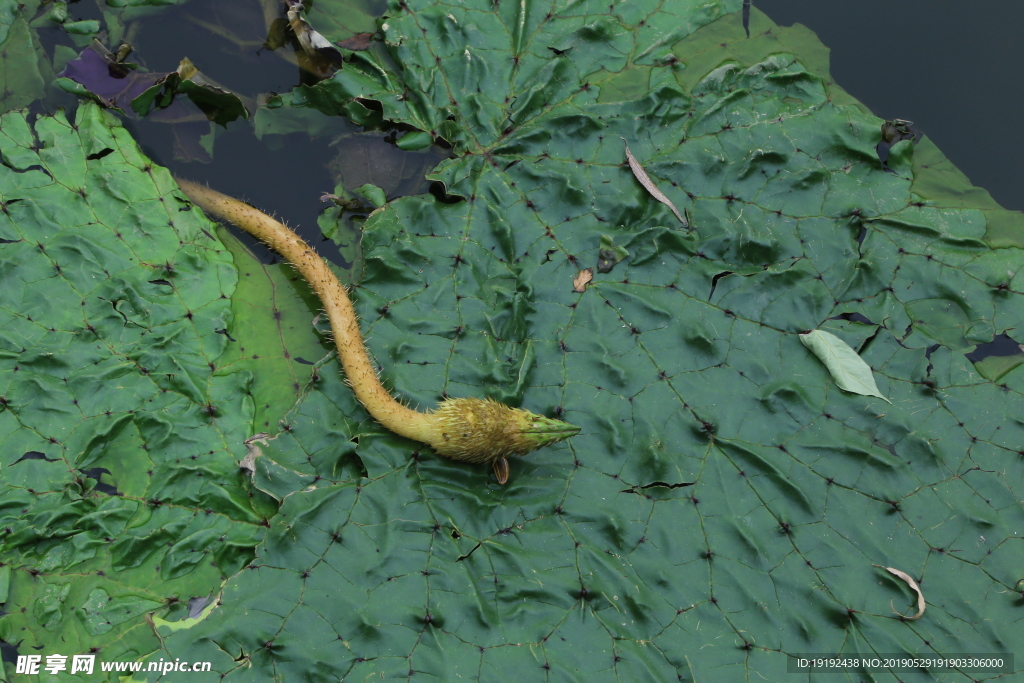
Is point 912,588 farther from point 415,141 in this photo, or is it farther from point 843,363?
point 415,141

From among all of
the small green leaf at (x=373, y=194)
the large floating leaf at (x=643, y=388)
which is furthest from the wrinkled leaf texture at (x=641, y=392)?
the small green leaf at (x=373, y=194)

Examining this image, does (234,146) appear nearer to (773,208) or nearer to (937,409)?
(773,208)

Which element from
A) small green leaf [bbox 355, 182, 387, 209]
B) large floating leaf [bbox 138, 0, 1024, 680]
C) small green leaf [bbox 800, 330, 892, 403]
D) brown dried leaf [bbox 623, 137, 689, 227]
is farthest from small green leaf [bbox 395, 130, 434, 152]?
small green leaf [bbox 800, 330, 892, 403]

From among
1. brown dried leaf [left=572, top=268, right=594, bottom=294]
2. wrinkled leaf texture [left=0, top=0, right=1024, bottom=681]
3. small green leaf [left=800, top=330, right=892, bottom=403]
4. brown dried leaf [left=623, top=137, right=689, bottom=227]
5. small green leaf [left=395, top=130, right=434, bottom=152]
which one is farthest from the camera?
small green leaf [left=395, top=130, right=434, bottom=152]

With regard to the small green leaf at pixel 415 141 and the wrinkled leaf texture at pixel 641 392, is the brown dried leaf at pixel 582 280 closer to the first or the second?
the wrinkled leaf texture at pixel 641 392

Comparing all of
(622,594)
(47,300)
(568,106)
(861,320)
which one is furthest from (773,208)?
(47,300)

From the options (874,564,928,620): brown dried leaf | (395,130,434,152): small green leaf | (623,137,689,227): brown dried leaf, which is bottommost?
(874,564,928,620): brown dried leaf

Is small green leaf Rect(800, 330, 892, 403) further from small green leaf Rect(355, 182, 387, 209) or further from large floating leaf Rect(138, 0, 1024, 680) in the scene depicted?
small green leaf Rect(355, 182, 387, 209)
